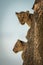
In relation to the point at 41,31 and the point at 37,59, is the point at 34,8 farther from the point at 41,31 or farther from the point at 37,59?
the point at 37,59

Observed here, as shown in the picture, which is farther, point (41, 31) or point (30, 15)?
point (30, 15)

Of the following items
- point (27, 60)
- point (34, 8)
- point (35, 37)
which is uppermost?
point (34, 8)

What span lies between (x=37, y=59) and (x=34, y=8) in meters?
0.25

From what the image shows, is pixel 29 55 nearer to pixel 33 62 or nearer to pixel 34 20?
pixel 33 62

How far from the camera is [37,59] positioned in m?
1.20

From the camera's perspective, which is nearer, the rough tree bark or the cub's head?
the rough tree bark

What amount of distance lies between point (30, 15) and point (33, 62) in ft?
0.80

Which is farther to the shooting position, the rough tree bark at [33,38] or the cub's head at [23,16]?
the cub's head at [23,16]

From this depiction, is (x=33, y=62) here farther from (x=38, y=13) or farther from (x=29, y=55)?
(x=38, y=13)

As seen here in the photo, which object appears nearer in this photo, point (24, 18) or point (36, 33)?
point (36, 33)

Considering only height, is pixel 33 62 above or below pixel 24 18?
below

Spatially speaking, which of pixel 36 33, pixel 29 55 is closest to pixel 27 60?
pixel 29 55

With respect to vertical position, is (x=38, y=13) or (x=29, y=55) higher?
(x=38, y=13)

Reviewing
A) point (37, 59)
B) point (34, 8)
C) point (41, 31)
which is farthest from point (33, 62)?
point (34, 8)
